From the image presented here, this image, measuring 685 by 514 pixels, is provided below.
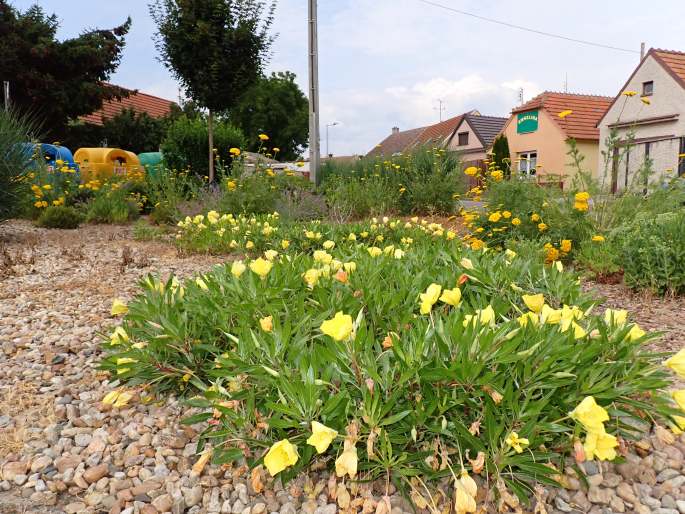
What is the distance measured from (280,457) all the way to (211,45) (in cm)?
1060

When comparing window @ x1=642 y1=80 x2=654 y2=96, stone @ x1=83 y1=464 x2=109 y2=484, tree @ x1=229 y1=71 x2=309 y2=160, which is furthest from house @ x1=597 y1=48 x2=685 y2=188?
tree @ x1=229 y1=71 x2=309 y2=160

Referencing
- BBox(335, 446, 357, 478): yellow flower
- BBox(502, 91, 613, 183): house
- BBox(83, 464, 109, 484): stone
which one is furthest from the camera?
BBox(502, 91, 613, 183): house

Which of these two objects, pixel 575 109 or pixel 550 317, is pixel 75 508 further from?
pixel 575 109

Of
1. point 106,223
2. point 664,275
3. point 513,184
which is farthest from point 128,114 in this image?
point 664,275

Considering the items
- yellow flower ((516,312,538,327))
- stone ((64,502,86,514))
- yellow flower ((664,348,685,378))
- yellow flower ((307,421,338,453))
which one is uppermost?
yellow flower ((516,312,538,327))

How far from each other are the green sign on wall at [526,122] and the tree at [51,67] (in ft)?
59.0

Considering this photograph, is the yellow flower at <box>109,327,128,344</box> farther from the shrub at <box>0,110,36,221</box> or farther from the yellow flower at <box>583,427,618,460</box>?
the shrub at <box>0,110,36,221</box>

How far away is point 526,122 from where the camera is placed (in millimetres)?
25062

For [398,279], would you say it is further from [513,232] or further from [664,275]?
[513,232]

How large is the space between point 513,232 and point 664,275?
1674 mm

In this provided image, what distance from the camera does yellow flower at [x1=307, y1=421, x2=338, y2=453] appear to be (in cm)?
133

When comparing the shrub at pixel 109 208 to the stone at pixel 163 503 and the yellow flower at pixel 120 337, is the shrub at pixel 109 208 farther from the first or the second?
the stone at pixel 163 503

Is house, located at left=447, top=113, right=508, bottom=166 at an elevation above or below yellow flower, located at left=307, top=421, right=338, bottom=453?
above

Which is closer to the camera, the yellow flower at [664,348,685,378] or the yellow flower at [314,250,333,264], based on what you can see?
the yellow flower at [664,348,685,378]
